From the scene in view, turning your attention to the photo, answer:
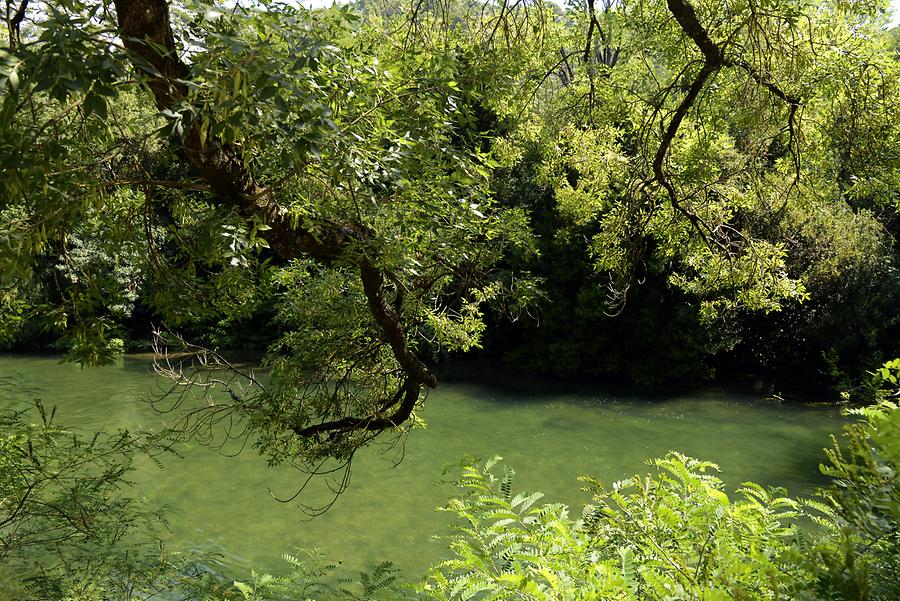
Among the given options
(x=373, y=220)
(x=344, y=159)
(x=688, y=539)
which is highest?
(x=344, y=159)

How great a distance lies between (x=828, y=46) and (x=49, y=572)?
254 inches

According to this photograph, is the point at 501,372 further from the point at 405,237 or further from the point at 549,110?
the point at 405,237

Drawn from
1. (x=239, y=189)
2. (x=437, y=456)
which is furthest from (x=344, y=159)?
(x=437, y=456)

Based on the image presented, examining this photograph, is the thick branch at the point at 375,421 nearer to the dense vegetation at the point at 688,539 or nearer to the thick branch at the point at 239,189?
the thick branch at the point at 239,189

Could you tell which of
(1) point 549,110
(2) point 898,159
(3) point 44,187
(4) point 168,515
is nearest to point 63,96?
(3) point 44,187

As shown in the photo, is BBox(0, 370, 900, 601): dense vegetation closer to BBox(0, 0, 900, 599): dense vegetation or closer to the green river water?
BBox(0, 0, 900, 599): dense vegetation

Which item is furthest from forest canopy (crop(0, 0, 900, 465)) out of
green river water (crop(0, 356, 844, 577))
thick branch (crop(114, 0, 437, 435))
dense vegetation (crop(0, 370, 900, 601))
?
green river water (crop(0, 356, 844, 577))

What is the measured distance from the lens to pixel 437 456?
413 inches

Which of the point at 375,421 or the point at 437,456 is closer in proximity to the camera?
the point at 375,421

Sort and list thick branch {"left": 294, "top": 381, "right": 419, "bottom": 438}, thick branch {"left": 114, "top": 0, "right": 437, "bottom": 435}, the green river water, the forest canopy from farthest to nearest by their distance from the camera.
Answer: the green river water, thick branch {"left": 294, "top": 381, "right": 419, "bottom": 438}, thick branch {"left": 114, "top": 0, "right": 437, "bottom": 435}, the forest canopy

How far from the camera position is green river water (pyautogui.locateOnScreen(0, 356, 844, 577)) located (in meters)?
7.66

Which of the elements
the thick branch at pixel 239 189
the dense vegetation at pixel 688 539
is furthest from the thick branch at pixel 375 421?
the dense vegetation at pixel 688 539

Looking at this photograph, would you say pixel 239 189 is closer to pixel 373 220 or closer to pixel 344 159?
pixel 373 220

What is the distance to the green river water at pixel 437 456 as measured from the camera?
766 cm
